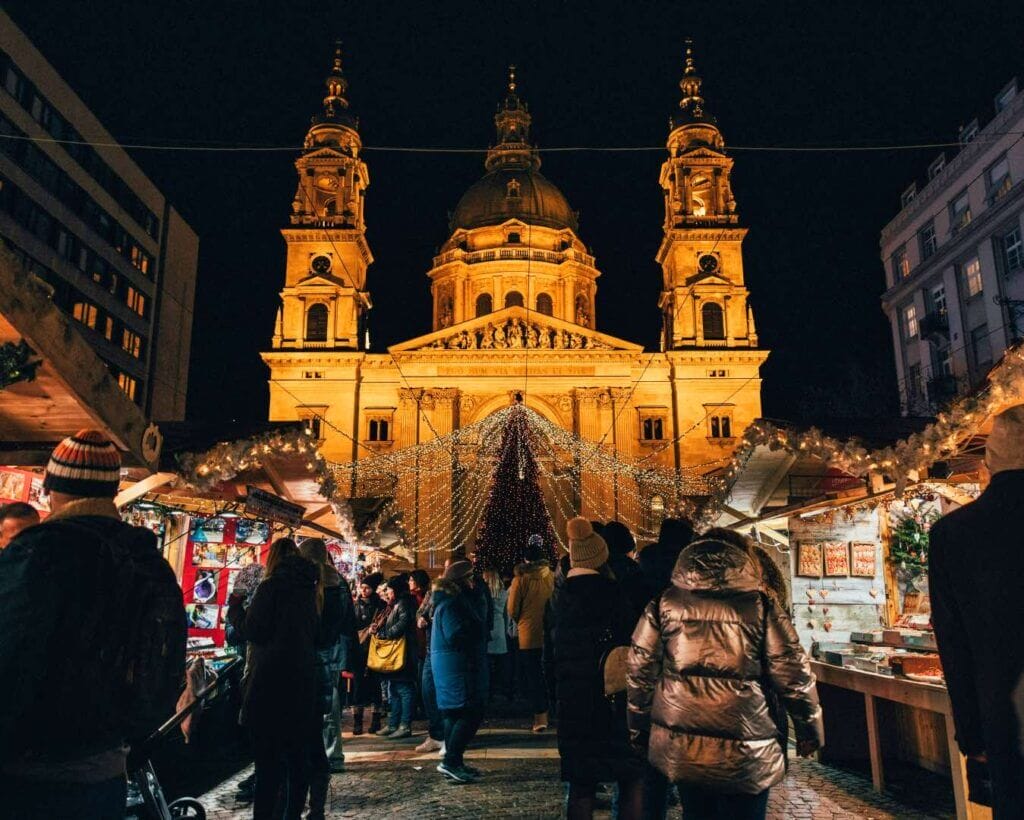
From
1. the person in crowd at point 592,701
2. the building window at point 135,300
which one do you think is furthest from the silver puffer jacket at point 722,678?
the building window at point 135,300

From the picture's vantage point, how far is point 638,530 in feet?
109

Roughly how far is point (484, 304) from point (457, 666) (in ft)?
132

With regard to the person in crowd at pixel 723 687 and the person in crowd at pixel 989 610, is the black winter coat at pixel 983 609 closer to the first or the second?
the person in crowd at pixel 989 610

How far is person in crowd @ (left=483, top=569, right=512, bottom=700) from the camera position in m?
11.4

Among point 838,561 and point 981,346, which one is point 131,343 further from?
point 838,561

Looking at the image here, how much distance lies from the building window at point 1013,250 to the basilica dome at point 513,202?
87.0 ft

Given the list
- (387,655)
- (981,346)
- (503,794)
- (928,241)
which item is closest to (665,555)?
(503,794)

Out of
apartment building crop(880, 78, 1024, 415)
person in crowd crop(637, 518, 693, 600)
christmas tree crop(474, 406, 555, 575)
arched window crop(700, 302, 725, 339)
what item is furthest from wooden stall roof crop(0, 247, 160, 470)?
arched window crop(700, 302, 725, 339)

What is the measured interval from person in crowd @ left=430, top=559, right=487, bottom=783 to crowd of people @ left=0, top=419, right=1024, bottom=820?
35 mm

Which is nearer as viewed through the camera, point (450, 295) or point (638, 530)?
point (638, 530)

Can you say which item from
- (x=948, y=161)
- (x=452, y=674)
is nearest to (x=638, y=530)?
(x=948, y=161)

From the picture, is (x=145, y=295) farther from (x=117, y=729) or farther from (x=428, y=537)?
(x=117, y=729)

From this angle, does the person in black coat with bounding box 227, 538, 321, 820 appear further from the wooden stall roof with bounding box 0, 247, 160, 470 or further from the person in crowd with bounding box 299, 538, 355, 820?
the wooden stall roof with bounding box 0, 247, 160, 470

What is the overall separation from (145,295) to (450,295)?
17.3 m
